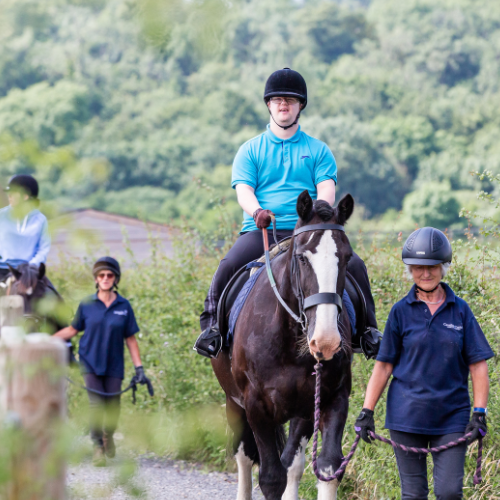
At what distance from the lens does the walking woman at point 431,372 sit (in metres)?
3.93

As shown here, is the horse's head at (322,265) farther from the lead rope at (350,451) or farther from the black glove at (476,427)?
the black glove at (476,427)

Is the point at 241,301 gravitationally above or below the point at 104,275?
below

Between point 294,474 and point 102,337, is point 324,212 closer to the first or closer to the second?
point 294,474

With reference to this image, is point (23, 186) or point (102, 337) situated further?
point (102, 337)

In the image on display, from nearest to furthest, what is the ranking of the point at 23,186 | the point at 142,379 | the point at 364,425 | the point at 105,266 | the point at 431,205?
the point at 23,186, the point at 364,425, the point at 142,379, the point at 105,266, the point at 431,205

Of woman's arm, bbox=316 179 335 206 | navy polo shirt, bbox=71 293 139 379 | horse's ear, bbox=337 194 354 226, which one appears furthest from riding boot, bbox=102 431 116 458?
woman's arm, bbox=316 179 335 206

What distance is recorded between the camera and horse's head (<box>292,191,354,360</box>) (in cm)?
401

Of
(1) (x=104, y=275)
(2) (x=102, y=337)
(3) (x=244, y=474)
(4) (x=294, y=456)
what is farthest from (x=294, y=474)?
(1) (x=104, y=275)

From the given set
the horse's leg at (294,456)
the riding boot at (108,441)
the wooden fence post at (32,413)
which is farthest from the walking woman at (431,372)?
the wooden fence post at (32,413)

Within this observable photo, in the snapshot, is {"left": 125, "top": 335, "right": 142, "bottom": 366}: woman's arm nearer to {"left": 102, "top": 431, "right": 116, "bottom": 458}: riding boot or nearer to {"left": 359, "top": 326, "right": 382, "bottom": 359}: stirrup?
{"left": 102, "top": 431, "right": 116, "bottom": 458}: riding boot

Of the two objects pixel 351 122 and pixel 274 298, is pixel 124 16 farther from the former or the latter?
pixel 351 122

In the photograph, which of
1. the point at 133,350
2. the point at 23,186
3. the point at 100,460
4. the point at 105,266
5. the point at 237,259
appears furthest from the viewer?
the point at 133,350

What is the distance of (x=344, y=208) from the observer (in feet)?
14.8

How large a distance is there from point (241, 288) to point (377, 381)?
4.90ft
